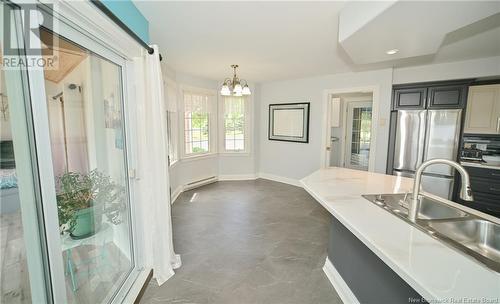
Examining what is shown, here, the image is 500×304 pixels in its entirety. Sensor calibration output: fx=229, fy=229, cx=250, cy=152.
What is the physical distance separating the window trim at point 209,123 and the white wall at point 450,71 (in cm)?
353

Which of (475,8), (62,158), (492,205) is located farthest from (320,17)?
(492,205)

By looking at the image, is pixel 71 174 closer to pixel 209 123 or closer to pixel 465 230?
pixel 465 230

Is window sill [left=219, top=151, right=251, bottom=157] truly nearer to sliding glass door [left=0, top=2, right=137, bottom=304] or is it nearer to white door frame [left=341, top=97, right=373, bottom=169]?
white door frame [left=341, top=97, right=373, bottom=169]

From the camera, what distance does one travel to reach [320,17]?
2.03 metres

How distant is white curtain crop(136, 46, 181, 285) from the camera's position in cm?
194

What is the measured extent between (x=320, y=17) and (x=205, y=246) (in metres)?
2.64

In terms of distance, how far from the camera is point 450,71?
3.39 metres

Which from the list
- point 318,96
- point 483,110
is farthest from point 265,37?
point 483,110

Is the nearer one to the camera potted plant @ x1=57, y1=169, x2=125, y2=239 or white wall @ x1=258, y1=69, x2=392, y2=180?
potted plant @ x1=57, y1=169, x2=125, y2=239

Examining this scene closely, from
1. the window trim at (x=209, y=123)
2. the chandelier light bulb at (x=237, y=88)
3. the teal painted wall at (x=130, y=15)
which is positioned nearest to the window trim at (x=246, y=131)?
the window trim at (x=209, y=123)

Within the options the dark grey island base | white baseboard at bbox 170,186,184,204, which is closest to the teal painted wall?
the dark grey island base

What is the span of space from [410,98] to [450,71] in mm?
595

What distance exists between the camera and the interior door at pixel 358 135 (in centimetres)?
620

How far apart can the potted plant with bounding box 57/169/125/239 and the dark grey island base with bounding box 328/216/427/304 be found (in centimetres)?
197
